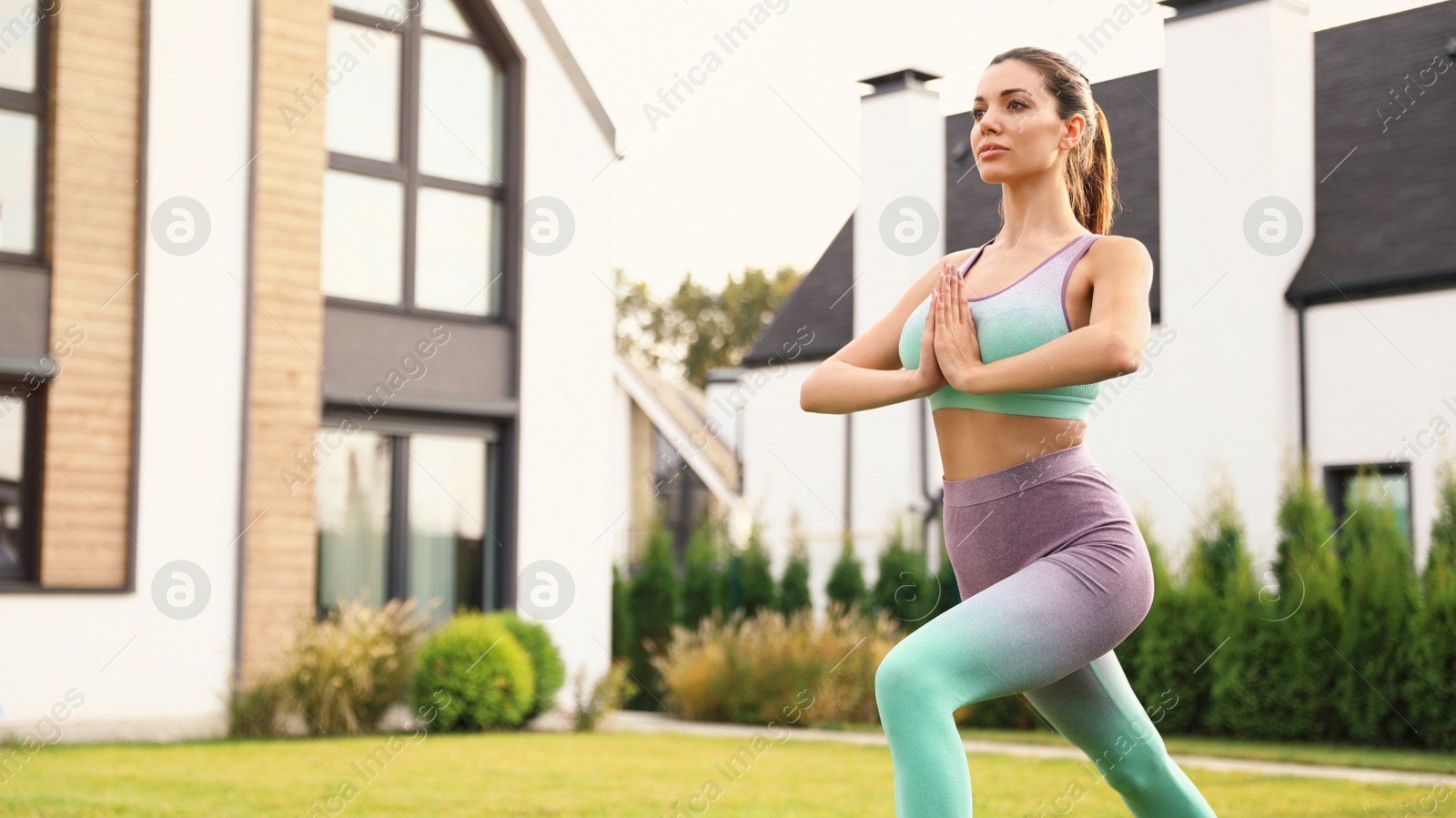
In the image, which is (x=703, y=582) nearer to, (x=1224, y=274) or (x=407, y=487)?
(x=407, y=487)

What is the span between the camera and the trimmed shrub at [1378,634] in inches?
479

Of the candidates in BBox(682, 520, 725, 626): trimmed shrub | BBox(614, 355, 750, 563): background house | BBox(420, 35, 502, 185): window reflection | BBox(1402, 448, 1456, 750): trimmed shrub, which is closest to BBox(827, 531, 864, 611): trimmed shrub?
BBox(682, 520, 725, 626): trimmed shrub

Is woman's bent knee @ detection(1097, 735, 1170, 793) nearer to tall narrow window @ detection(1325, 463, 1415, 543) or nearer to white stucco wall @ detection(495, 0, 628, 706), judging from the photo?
tall narrow window @ detection(1325, 463, 1415, 543)

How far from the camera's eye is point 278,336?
42.0 ft

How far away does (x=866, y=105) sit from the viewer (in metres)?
20.0

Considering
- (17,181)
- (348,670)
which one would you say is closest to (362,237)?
(17,181)

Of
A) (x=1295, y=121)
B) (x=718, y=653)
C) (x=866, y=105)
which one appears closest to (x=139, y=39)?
(x=718, y=653)

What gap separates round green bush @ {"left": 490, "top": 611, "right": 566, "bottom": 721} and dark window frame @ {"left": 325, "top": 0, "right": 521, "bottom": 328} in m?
2.95

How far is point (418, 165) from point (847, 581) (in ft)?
23.6

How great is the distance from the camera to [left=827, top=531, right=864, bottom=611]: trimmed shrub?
17.7 m

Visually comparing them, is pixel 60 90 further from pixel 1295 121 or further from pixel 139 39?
pixel 1295 121

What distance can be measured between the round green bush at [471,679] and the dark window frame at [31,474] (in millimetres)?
3150

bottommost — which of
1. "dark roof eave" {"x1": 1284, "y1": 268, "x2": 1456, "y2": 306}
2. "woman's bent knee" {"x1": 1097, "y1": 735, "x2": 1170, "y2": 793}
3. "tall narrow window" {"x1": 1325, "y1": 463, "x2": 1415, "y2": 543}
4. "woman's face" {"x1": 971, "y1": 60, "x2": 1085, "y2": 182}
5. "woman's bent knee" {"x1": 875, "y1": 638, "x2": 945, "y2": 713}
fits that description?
"woman's bent knee" {"x1": 1097, "y1": 735, "x2": 1170, "y2": 793}

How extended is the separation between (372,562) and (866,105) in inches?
382
